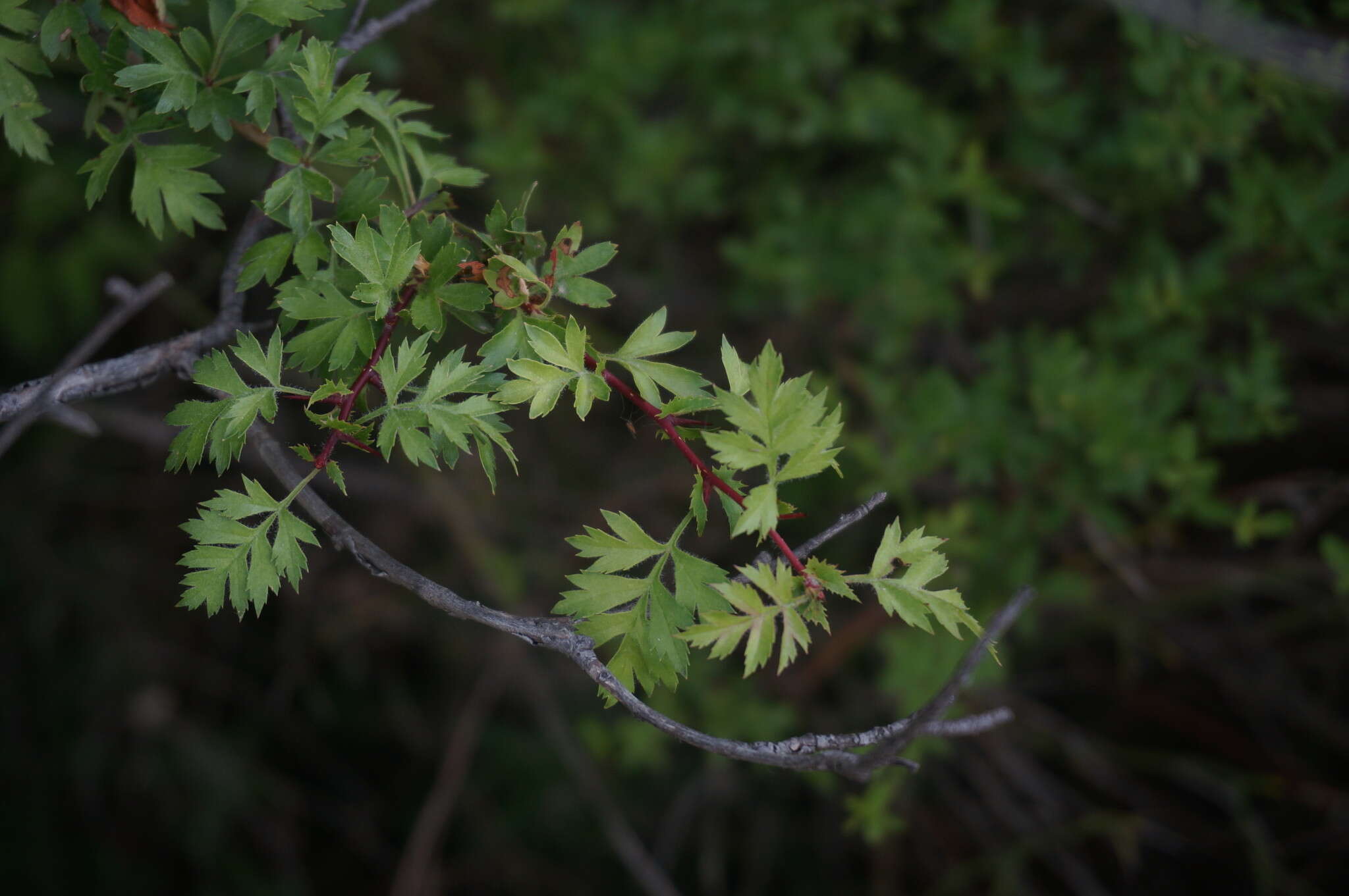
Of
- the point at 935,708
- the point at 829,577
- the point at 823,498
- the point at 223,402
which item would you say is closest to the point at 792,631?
the point at 829,577

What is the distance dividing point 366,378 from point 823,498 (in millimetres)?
2162

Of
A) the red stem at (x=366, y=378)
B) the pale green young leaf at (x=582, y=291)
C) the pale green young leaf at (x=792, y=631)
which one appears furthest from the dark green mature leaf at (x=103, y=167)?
the pale green young leaf at (x=792, y=631)

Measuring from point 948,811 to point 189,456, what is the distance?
9.85 ft

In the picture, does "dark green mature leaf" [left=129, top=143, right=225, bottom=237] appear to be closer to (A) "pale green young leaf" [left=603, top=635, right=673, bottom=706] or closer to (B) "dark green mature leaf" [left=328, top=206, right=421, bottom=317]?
(B) "dark green mature leaf" [left=328, top=206, right=421, bottom=317]

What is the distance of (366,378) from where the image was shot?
1002 millimetres

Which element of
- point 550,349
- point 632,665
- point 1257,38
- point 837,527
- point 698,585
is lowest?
point 632,665

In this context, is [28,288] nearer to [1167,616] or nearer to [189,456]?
[189,456]

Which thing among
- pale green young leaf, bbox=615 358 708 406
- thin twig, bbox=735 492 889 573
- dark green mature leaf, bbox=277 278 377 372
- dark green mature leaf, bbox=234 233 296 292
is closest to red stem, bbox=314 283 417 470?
dark green mature leaf, bbox=277 278 377 372

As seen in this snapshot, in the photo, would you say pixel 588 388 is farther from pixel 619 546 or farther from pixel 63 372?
pixel 63 372

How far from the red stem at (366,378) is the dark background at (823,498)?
139cm

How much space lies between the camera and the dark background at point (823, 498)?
2.39 m

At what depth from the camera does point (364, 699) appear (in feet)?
11.5

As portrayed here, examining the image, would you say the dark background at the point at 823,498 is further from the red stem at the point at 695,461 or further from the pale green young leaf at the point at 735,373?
the pale green young leaf at the point at 735,373

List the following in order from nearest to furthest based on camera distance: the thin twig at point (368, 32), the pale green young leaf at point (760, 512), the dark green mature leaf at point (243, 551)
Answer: the pale green young leaf at point (760, 512) → the dark green mature leaf at point (243, 551) → the thin twig at point (368, 32)
